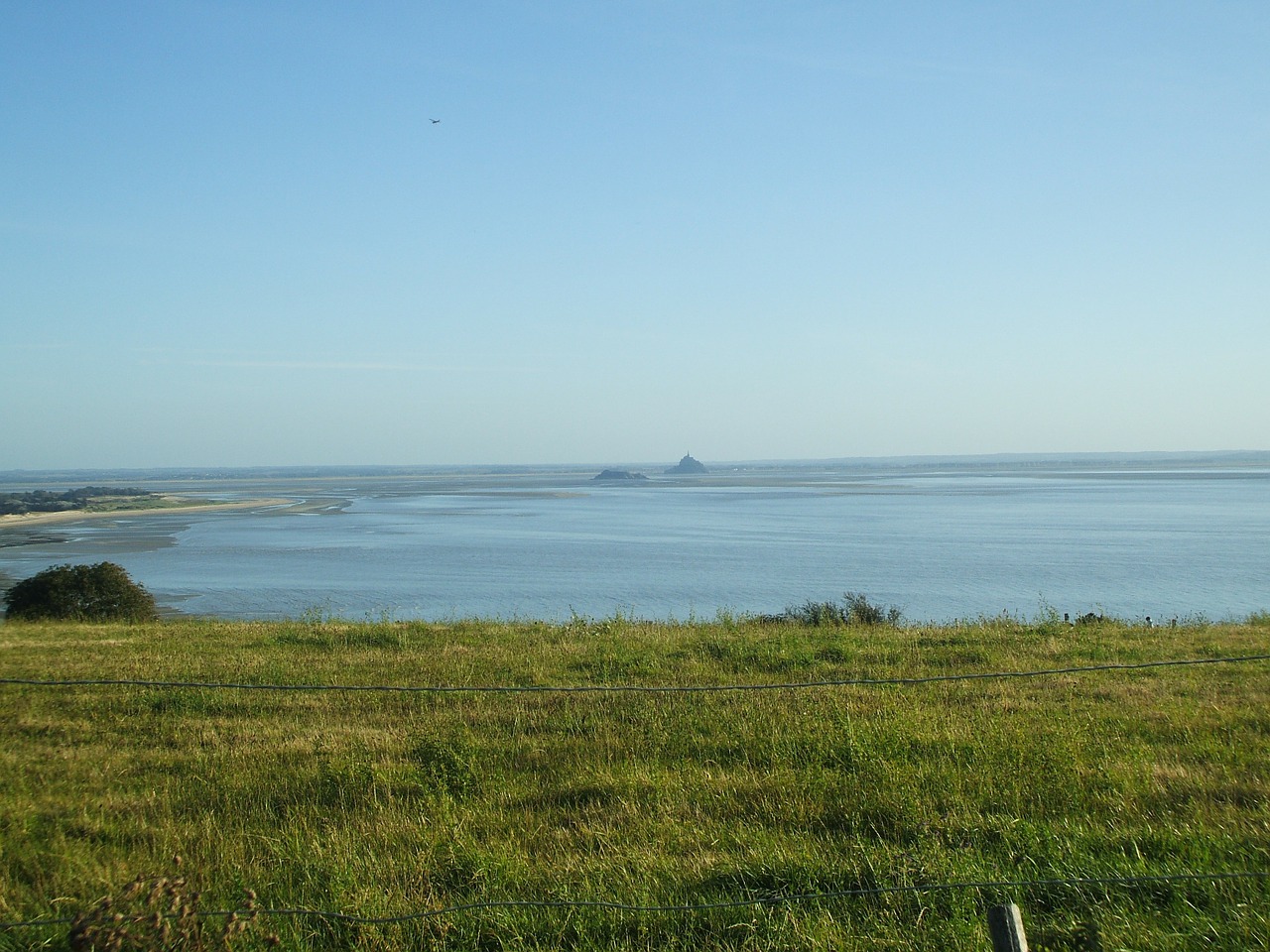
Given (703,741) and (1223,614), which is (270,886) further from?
(1223,614)

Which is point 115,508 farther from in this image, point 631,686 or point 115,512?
point 631,686

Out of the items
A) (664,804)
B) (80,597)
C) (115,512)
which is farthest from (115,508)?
(664,804)

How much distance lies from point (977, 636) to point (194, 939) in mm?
11653

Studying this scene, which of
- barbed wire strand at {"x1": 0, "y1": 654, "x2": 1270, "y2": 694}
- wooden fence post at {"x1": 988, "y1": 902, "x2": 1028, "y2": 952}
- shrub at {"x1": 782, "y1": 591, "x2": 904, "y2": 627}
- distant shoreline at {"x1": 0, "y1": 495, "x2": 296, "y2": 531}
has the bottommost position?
distant shoreline at {"x1": 0, "y1": 495, "x2": 296, "y2": 531}

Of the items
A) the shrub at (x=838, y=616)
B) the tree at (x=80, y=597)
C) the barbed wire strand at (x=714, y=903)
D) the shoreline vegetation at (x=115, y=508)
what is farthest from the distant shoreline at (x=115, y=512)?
the barbed wire strand at (x=714, y=903)

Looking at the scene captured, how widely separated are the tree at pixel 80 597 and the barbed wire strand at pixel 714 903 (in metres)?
19.3

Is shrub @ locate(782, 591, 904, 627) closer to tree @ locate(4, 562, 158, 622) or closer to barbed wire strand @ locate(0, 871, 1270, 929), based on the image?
barbed wire strand @ locate(0, 871, 1270, 929)

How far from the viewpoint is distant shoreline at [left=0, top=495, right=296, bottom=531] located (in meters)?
77.9

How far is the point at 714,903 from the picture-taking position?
16.4 feet

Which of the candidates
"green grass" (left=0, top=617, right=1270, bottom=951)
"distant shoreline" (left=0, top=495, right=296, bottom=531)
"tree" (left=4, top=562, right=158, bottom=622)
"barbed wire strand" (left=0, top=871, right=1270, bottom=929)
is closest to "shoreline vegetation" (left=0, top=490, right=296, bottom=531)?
"distant shoreline" (left=0, top=495, right=296, bottom=531)

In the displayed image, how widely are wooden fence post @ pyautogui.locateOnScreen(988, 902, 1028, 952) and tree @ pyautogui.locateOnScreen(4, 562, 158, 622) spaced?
72.4ft

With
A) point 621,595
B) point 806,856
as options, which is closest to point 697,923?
point 806,856

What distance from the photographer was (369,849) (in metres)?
5.84

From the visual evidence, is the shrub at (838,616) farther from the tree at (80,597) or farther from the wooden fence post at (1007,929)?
the tree at (80,597)
